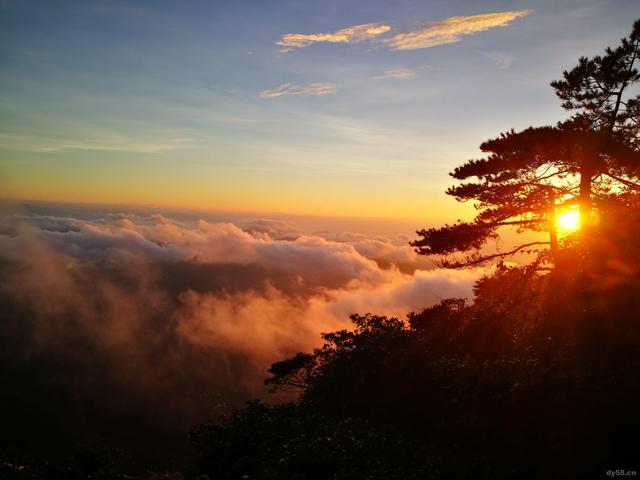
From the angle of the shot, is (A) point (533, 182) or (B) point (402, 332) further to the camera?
(B) point (402, 332)

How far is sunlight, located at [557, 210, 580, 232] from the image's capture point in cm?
1816

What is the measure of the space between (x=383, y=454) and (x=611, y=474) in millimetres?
5375

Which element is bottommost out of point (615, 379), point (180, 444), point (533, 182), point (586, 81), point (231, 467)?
point (180, 444)

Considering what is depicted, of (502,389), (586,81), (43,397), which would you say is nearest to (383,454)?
(502,389)

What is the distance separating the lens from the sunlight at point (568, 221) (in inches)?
715

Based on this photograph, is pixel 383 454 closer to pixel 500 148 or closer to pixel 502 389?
pixel 502 389

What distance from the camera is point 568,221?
19000 millimetres

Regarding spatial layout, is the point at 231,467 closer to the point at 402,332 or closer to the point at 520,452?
the point at 520,452

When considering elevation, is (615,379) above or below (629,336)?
below

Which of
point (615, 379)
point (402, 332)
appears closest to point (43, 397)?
point (402, 332)

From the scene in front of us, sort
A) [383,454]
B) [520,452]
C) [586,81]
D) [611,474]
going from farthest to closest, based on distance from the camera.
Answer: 1. [586,81]
2. [383,454]
3. [520,452]
4. [611,474]

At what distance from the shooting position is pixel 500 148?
1919 cm

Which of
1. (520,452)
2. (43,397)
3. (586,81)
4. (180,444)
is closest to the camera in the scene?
(520,452)

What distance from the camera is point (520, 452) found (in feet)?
34.8
